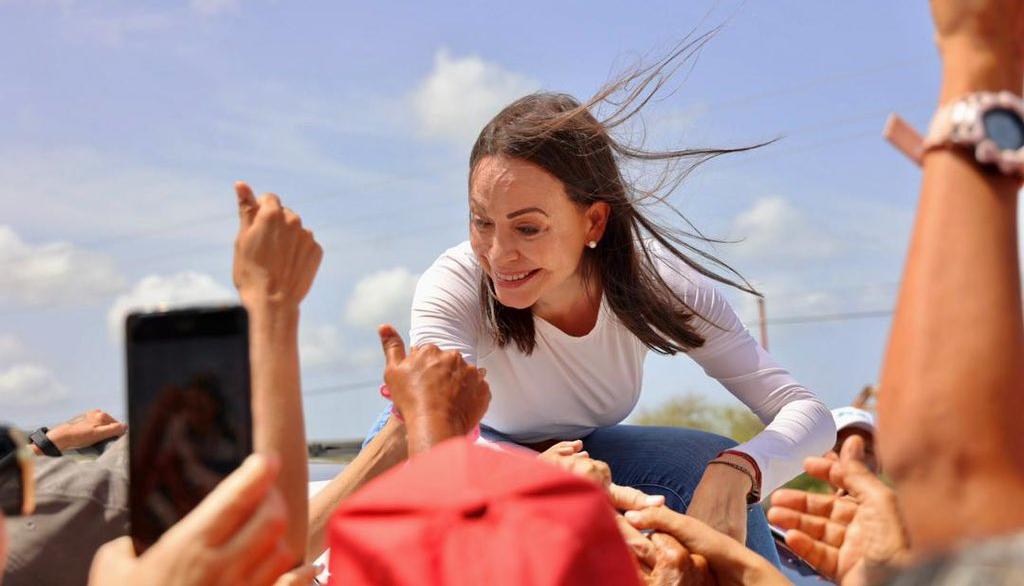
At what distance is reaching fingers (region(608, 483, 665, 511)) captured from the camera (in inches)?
81.8

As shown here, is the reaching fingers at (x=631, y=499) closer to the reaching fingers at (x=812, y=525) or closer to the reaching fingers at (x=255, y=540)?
the reaching fingers at (x=812, y=525)

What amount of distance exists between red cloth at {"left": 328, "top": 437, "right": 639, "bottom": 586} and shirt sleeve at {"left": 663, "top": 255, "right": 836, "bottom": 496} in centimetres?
220

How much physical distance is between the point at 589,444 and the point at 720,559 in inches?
61.6

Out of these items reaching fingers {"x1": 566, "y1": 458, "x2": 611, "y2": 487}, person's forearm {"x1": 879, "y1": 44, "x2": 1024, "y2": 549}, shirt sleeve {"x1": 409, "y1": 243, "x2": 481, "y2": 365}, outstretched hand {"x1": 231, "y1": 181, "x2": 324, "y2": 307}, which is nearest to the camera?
person's forearm {"x1": 879, "y1": 44, "x2": 1024, "y2": 549}

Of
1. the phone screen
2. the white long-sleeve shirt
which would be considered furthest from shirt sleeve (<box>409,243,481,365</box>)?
the phone screen

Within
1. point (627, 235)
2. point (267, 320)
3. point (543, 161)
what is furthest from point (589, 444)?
point (267, 320)

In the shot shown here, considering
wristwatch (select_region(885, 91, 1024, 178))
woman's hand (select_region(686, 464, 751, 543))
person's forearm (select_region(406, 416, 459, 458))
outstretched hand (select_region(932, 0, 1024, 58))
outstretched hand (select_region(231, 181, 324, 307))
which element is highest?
outstretched hand (select_region(932, 0, 1024, 58))

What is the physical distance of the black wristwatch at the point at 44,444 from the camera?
3.13m

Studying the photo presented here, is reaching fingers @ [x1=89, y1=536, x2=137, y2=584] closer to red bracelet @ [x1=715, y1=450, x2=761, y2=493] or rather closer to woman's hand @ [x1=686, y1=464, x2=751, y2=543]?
woman's hand @ [x1=686, y1=464, x2=751, y2=543]

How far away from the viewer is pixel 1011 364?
1.16m

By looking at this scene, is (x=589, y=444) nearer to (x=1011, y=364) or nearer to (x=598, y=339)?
(x=598, y=339)

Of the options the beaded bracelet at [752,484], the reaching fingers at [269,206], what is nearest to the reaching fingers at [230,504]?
the reaching fingers at [269,206]

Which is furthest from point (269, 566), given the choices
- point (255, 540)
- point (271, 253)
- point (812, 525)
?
point (812, 525)

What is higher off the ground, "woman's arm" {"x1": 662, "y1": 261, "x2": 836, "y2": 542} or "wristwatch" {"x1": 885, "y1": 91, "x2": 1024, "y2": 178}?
"wristwatch" {"x1": 885, "y1": 91, "x2": 1024, "y2": 178}
